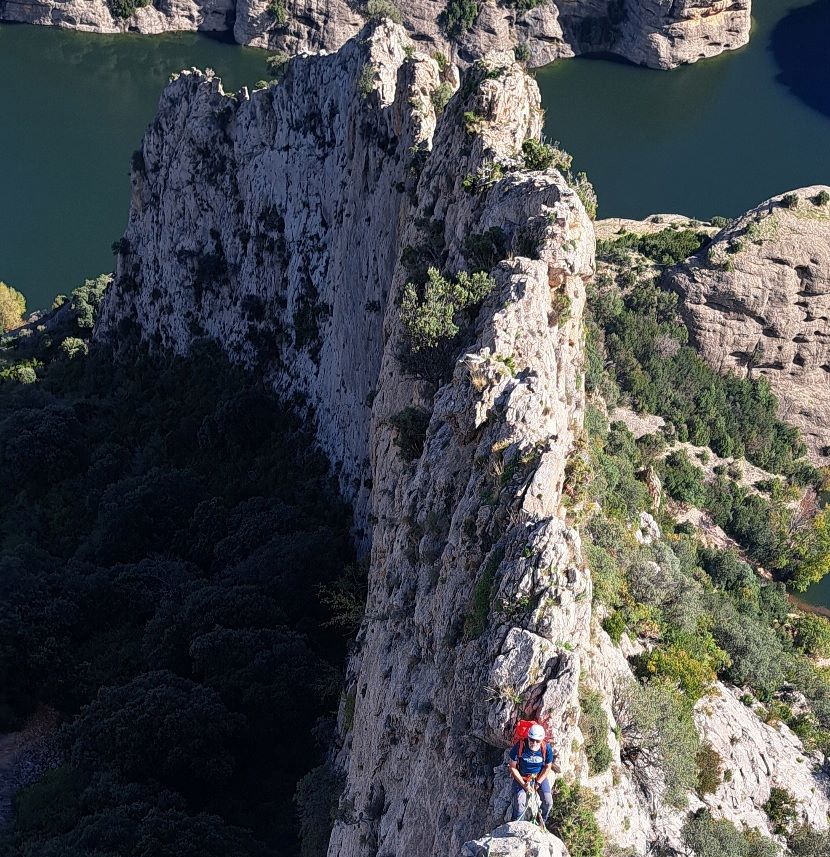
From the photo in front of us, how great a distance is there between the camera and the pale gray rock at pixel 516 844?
12469 mm

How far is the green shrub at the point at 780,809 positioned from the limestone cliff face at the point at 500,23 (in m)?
89.0

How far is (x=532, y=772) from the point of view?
13484mm

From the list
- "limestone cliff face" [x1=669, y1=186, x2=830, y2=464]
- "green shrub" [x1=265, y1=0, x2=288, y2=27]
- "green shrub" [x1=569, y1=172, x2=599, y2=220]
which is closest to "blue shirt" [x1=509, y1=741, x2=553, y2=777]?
"green shrub" [x1=569, y1=172, x2=599, y2=220]

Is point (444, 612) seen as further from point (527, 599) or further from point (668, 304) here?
point (668, 304)

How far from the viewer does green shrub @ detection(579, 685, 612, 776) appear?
49.1 ft

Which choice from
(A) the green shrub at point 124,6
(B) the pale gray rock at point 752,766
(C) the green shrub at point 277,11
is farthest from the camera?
(A) the green shrub at point 124,6

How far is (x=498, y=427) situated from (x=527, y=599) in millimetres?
4349

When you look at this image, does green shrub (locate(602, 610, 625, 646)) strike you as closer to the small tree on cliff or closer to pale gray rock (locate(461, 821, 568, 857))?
pale gray rock (locate(461, 821, 568, 857))

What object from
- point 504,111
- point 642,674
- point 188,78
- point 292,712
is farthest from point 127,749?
point 188,78

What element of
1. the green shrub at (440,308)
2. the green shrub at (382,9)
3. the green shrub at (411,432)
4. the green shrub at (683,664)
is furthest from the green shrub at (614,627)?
the green shrub at (382,9)

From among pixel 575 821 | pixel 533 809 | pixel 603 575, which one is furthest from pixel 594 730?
→ pixel 603 575

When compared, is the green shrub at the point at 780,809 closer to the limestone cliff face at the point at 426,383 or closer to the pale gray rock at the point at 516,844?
the limestone cliff face at the point at 426,383

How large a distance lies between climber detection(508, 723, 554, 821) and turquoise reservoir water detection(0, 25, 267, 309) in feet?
210

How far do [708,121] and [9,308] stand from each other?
192 feet
